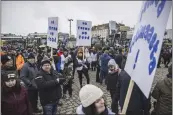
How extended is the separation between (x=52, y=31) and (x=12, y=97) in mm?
4988

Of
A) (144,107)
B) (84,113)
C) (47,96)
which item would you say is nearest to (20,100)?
(47,96)

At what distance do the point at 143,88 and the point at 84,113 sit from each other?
0.71 metres

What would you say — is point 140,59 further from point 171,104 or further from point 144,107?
point 144,107

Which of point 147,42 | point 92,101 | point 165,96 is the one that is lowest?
point 165,96

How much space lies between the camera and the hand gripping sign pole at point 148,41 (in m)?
2.44

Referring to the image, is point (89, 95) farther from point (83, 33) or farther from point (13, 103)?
point (83, 33)

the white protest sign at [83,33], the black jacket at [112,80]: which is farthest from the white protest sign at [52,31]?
the black jacket at [112,80]

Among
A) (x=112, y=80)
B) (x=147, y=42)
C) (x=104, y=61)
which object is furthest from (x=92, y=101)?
(x=104, y=61)

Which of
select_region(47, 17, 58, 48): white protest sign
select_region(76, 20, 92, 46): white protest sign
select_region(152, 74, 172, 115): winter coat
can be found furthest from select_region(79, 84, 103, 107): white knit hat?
select_region(76, 20, 92, 46): white protest sign

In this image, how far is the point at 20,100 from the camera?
416 centimetres

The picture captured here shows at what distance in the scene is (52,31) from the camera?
8852mm

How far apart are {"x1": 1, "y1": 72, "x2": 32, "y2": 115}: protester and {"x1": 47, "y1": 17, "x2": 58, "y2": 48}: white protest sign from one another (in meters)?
4.44

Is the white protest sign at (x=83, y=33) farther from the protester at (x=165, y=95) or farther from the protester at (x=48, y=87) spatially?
the protester at (x=165, y=95)

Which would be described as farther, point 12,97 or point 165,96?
point 12,97
